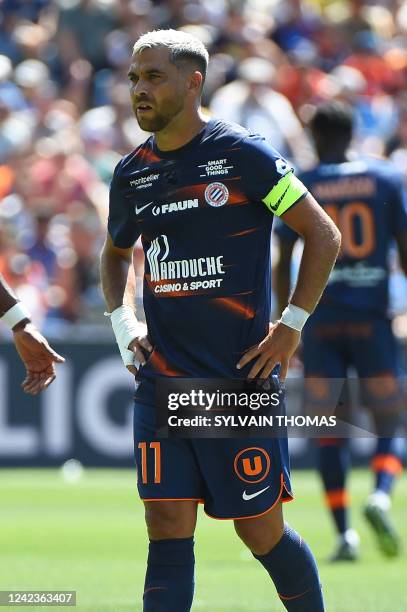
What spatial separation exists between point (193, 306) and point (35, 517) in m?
6.38

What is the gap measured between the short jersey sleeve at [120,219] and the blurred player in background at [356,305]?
129 inches

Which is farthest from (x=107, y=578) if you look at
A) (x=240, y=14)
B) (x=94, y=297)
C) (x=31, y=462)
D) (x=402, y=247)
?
(x=240, y=14)

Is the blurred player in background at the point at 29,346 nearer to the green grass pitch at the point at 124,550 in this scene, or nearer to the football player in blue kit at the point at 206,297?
the football player in blue kit at the point at 206,297

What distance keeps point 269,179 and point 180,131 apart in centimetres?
42

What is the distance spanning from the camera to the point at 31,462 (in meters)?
14.8

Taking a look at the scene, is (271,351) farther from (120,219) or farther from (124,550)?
(124,550)

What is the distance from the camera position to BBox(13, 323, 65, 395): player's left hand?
6512 millimetres

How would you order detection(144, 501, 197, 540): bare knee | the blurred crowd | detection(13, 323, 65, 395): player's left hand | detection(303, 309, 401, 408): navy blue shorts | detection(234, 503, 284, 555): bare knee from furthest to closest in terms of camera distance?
→ the blurred crowd
detection(303, 309, 401, 408): navy blue shorts
detection(13, 323, 65, 395): player's left hand
detection(234, 503, 284, 555): bare knee
detection(144, 501, 197, 540): bare knee

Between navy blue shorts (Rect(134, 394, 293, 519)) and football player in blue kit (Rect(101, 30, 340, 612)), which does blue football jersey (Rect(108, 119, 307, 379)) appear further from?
navy blue shorts (Rect(134, 394, 293, 519))

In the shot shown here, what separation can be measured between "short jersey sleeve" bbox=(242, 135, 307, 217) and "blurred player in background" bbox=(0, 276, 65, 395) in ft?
4.02

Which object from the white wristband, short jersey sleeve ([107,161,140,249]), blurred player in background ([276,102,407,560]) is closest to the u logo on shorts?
the white wristband

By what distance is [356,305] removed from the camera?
9.91m

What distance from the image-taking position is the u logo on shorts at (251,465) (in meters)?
5.83

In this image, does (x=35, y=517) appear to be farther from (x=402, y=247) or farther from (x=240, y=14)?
(x=240, y=14)
